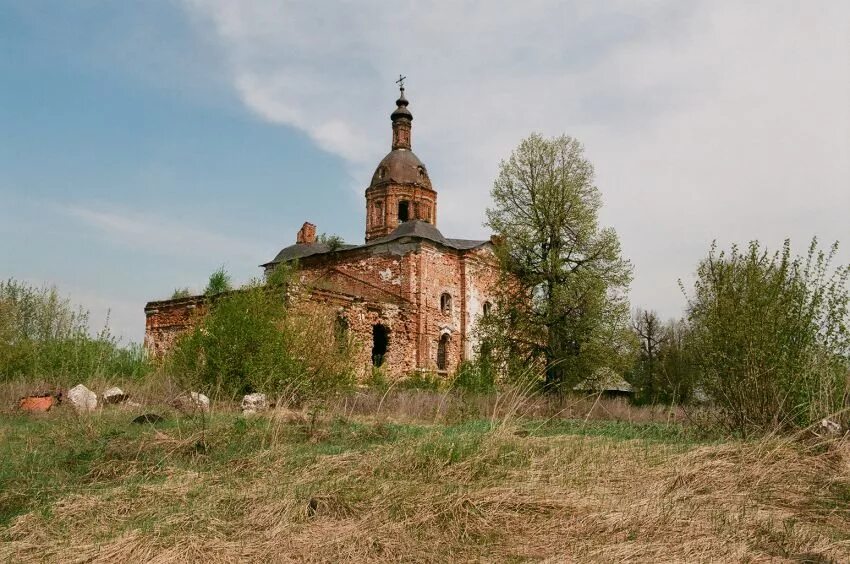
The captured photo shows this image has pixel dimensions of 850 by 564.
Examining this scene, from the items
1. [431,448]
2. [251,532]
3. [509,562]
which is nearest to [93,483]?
[251,532]

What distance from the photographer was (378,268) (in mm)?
26625

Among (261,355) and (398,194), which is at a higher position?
(398,194)

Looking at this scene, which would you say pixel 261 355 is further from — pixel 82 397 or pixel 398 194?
pixel 398 194

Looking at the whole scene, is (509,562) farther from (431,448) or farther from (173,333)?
(173,333)

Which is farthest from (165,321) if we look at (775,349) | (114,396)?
(775,349)

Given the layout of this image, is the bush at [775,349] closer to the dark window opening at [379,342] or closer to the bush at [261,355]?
the bush at [261,355]

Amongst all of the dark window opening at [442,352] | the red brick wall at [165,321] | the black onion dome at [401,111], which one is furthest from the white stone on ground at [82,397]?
the black onion dome at [401,111]

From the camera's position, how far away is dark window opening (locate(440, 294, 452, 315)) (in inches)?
1051

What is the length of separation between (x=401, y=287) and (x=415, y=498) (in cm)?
2114

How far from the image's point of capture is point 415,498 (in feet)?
15.6

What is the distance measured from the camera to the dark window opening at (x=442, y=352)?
1042 inches

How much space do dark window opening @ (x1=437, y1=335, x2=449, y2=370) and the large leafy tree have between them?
5.31 m

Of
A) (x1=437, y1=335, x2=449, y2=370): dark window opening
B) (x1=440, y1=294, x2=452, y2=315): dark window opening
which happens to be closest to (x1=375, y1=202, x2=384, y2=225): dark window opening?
(x1=440, y1=294, x2=452, y2=315): dark window opening

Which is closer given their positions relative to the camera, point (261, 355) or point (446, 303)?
point (261, 355)
